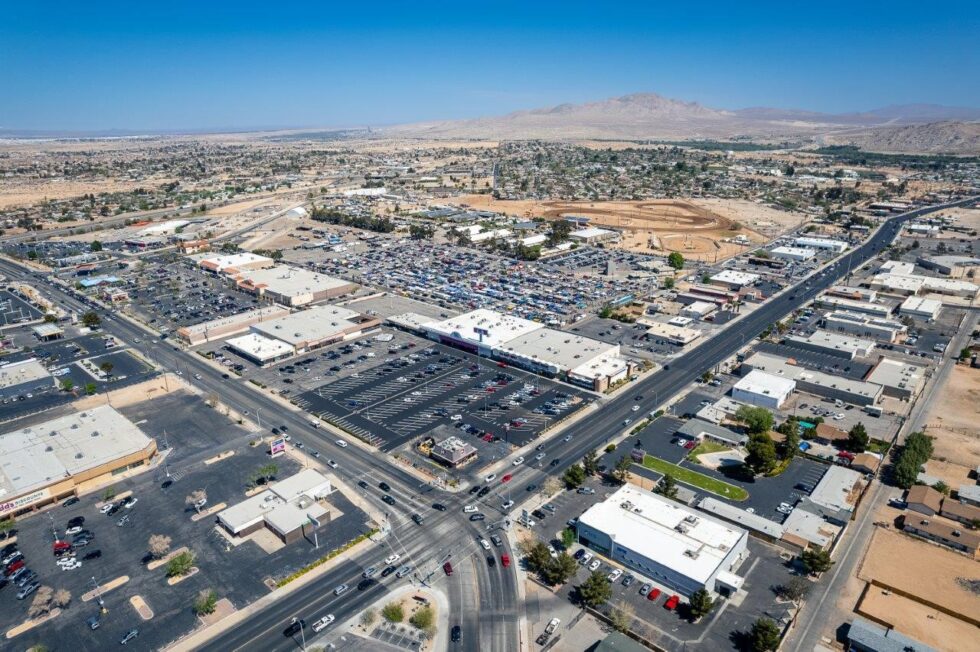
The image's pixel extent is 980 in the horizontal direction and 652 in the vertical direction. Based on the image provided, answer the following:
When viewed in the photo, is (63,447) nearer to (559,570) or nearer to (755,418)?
(559,570)

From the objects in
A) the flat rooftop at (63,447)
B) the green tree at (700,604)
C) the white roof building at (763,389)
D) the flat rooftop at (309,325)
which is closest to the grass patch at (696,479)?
the green tree at (700,604)

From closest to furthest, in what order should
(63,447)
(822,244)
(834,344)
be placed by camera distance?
(63,447) → (834,344) → (822,244)

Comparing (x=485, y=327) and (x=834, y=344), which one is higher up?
(x=485, y=327)

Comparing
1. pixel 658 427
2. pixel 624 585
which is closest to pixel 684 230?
pixel 658 427

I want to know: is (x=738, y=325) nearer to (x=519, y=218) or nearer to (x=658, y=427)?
(x=658, y=427)

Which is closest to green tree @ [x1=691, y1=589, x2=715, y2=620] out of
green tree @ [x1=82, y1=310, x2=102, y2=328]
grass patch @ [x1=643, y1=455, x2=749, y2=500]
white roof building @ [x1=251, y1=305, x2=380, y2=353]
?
grass patch @ [x1=643, y1=455, x2=749, y2=500]

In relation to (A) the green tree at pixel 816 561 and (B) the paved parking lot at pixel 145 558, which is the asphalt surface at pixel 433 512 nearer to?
(B) the paved parking lot at pixel 145 558

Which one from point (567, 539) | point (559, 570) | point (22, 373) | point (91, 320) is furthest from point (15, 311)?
point (559, 570)
